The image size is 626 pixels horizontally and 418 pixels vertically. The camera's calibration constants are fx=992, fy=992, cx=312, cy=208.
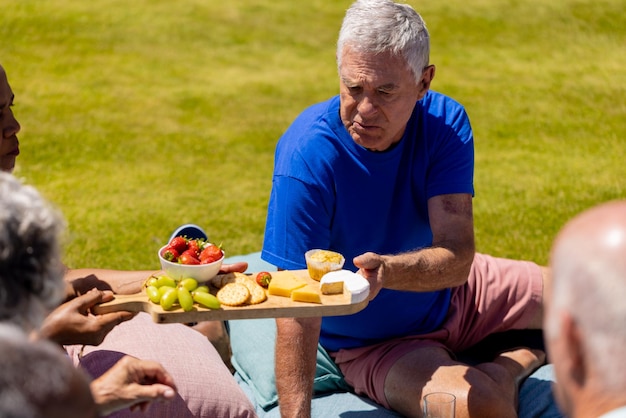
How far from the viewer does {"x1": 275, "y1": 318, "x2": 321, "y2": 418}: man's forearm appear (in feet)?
12.5

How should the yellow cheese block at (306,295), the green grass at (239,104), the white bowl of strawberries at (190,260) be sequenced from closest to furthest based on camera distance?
1. the yellow cheese block at (306,295)
2. the white bowl of strawberries at (190,260)
3. the green grass at (239,104)

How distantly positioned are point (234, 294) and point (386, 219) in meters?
0.90

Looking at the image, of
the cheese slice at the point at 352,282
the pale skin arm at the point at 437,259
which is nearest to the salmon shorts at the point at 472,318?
the pale skin arm at the point at 437,259

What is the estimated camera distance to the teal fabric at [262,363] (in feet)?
14.2

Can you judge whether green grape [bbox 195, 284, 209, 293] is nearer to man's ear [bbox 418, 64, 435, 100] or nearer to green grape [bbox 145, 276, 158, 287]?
green grape [bbox 145, 276, 158, 287]

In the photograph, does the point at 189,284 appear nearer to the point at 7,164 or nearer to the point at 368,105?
the point at 7,164

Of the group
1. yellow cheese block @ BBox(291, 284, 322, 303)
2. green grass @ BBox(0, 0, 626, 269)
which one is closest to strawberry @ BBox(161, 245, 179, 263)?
yellow cheese block @ BBox(291, 284, 322, 303)

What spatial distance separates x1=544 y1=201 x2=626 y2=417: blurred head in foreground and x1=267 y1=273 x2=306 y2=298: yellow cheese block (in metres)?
1.51

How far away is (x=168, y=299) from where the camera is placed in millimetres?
3322

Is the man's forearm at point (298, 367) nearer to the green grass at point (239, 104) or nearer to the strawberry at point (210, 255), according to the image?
the strawberry at point (210, 255)

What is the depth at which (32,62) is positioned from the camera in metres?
10.4

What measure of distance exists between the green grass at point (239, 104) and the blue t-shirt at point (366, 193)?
2.47 m

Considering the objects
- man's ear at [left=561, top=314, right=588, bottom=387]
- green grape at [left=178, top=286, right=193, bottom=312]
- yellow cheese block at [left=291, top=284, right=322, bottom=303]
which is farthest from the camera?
yellow cheese block at [left=291, top=284, right=322, bottom=303]

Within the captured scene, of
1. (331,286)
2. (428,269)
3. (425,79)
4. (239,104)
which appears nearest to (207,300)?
(331,286)
